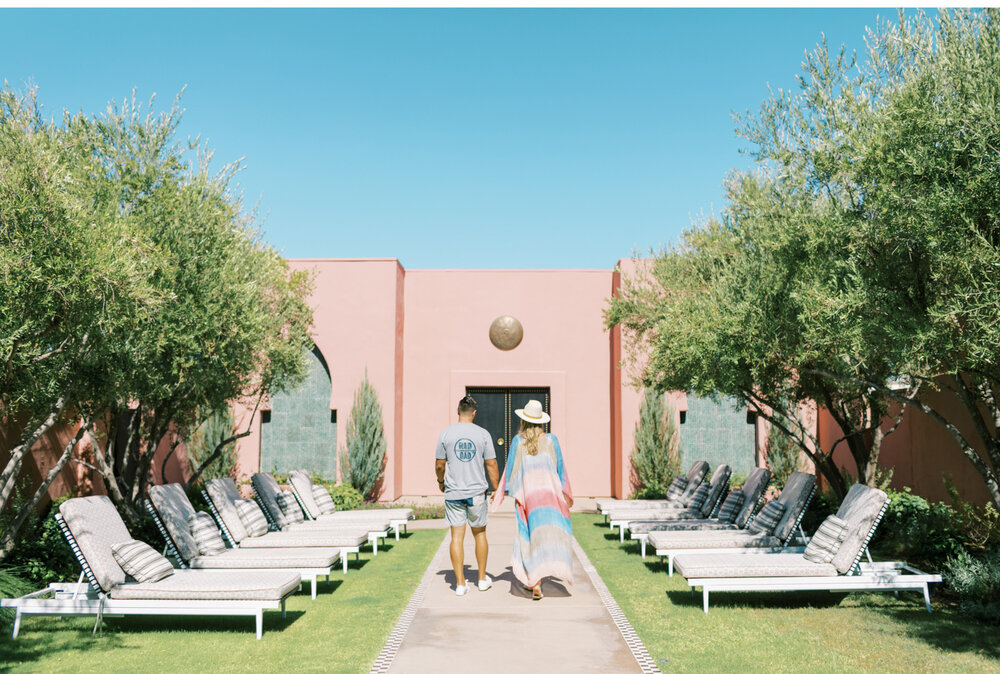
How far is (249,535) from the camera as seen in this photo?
883cm

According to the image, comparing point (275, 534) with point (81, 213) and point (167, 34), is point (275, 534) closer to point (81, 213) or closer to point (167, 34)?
point (81, 213)

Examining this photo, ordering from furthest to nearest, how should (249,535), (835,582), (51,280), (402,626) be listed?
1. (249,535)
2. (835,582)
3. (402,626)
4. (51,280)

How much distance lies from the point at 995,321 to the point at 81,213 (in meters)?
6.47

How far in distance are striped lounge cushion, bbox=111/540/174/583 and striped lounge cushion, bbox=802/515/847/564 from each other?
5.76 meters

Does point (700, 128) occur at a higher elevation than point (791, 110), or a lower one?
higher

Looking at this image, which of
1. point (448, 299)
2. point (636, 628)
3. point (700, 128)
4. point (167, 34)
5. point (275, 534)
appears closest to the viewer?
point (636, 628)

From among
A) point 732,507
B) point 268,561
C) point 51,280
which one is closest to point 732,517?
point 732,507

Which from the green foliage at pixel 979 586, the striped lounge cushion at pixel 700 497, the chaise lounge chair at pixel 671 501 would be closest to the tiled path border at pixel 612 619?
the striped lounge cushion at pixel 700 497

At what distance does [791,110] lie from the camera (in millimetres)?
7340

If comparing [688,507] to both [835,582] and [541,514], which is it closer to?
[835,582]

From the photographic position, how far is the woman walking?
6.95m

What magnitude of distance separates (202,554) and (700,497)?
22.9 feet

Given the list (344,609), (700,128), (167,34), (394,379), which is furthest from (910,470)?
(167,34)

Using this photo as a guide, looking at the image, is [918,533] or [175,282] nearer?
[175,282]
